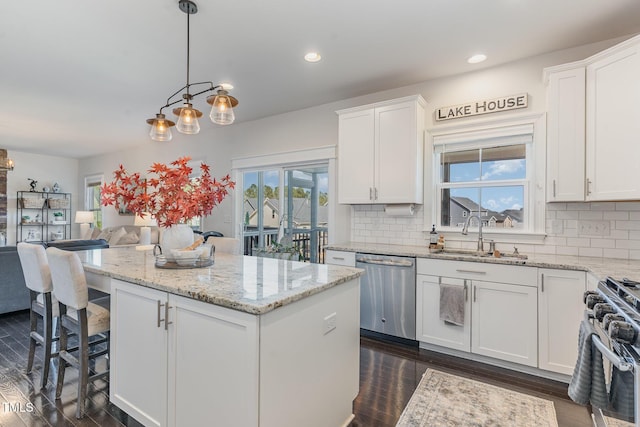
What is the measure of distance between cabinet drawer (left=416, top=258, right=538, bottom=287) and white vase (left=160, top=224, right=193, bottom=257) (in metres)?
2.00

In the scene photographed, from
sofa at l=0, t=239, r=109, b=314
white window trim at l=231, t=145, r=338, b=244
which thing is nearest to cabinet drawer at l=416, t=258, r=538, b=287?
white window trim at l=231, t=145, r=338, b=244

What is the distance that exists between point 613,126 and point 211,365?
9.96ft

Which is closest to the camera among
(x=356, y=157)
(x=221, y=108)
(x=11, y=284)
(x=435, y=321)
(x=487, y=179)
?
(x=221, y=108)

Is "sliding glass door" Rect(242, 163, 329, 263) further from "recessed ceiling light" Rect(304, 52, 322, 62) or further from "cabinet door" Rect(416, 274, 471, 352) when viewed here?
"cabinet door" Rect(416, 274, 471, 352)

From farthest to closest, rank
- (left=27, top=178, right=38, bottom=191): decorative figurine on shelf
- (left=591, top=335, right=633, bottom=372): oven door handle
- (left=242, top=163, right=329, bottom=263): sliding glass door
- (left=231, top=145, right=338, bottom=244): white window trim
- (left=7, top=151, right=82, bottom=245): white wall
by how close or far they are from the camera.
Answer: (left=27, top=178, right=38, bottom=191): decorative figurine on shelf < (left=7, top=151, right=82, bottom=245): white wall < (left=242, top=163, right=329, bottom=263): sliding glass door < (left=231, top=145, right=338, bottom=244): white window trim < (left=591, top=335, right=633, bottom=372): oven door handle

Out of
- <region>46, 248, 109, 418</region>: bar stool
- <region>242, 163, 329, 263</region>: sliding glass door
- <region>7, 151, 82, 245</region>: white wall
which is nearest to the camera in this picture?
<region>46, 248, 109, 418</region>: bar stool

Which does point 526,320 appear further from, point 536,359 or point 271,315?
point 271,315

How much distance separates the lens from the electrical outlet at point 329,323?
1.64 m

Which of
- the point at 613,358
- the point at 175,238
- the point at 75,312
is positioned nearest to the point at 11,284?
the point at 75,312

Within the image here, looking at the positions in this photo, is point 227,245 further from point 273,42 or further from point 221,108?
point 273,42

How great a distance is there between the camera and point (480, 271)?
105 inches

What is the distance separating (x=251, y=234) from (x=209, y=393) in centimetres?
371

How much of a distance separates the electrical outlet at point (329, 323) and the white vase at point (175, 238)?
114cm

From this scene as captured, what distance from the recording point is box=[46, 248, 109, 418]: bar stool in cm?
190
